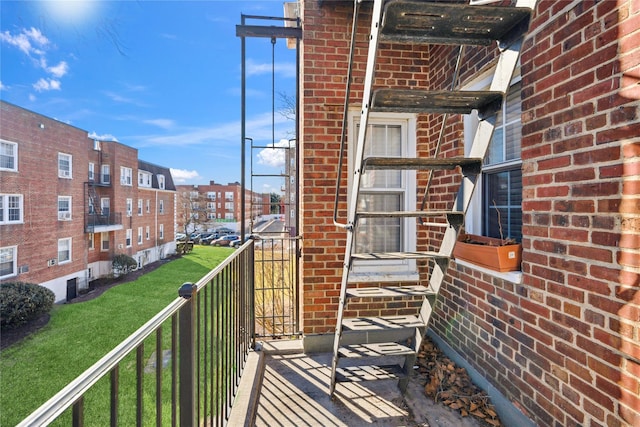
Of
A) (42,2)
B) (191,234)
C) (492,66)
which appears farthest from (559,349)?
(191,234)

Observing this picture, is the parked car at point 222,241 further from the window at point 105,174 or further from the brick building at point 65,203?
the window at point 105,174

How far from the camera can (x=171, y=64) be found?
28.1m

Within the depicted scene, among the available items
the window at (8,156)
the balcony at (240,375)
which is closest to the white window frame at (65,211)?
the window at (8,156)

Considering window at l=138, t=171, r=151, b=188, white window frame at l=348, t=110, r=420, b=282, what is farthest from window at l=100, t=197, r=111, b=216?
white window frame at l=348, t=110, r=420, b=282

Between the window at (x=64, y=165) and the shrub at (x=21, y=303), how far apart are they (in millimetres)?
6642

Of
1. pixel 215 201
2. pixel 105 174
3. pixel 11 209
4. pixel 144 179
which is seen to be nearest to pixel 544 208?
pixel 11 209

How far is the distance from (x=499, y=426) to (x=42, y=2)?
4.14 metres

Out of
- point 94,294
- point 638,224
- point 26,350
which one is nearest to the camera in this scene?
point 638,224

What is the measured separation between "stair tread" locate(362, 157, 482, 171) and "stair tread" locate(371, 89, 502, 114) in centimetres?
21

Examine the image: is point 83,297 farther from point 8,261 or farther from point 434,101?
point 434,101

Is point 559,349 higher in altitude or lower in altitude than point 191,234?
higher

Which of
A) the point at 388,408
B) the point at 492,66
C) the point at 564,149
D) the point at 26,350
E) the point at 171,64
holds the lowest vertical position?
the point at 26,350

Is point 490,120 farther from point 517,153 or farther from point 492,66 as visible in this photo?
point 492,66

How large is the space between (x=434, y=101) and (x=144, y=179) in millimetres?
26937
